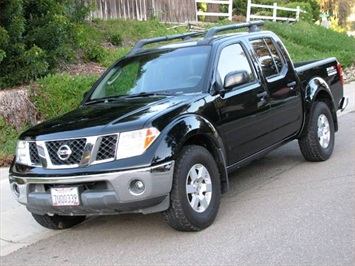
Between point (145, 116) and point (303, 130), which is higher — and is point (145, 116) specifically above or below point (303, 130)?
above

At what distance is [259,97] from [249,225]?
167 cm

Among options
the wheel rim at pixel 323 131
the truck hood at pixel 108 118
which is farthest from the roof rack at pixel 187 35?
the wheel rim at pixel 323 131

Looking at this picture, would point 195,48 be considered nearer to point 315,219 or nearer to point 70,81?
point 315,219

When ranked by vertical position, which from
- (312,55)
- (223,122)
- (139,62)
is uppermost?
(139,62)

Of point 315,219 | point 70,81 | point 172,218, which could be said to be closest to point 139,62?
point 172,218

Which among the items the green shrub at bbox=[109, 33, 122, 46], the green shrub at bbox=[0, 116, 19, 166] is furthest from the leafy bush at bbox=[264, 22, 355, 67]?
the green shrub at bbox=[0, 116, 19, 166]

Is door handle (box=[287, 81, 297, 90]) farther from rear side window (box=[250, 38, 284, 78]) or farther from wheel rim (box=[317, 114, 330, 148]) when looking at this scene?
wheel rim (box=[317, 114, 330, 148])

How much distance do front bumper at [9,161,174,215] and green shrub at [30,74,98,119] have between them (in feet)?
15.6

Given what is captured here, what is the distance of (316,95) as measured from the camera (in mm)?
7500

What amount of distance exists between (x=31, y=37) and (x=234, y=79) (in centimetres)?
559

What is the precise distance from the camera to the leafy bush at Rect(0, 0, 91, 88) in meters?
9.43

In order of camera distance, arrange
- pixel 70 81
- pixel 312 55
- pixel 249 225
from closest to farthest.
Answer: pixel 249 225, pixel 70 81, pixel 312 55

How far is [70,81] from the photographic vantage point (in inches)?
389

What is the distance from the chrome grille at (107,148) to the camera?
4664mm
